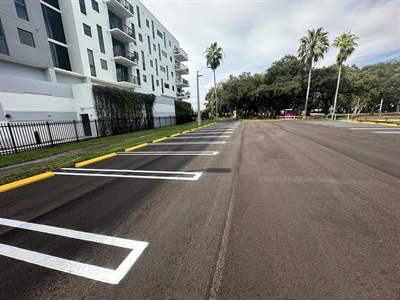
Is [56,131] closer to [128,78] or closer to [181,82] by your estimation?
[128,78]

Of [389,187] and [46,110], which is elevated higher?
[46,110]

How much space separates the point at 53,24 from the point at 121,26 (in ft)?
27.2

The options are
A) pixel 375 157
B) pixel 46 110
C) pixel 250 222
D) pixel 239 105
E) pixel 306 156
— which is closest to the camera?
pixel 250 222

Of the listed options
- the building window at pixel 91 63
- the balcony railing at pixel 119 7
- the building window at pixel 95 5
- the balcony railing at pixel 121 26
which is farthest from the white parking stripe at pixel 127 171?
the balcony railing at pixel 119 7

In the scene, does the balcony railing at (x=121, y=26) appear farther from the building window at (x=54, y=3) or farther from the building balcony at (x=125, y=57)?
the building window at (x=54, y=3)

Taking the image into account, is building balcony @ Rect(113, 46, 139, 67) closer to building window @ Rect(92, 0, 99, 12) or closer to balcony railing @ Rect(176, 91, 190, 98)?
building window @ Rect(92, 0, 99, 12)

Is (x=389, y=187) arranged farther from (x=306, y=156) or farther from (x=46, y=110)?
(x=46, y=110)

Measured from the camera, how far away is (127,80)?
25.6 m

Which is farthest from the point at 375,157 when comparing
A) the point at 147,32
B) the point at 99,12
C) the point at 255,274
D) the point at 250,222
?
the point at 147,32

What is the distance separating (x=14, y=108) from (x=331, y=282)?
59.3 feet

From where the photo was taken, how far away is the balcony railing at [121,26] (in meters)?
22.8

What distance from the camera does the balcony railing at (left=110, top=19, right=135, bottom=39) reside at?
74.6 ft

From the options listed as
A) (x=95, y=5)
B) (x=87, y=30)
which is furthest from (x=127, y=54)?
(x=87, y=30)

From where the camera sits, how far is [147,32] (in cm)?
3175
